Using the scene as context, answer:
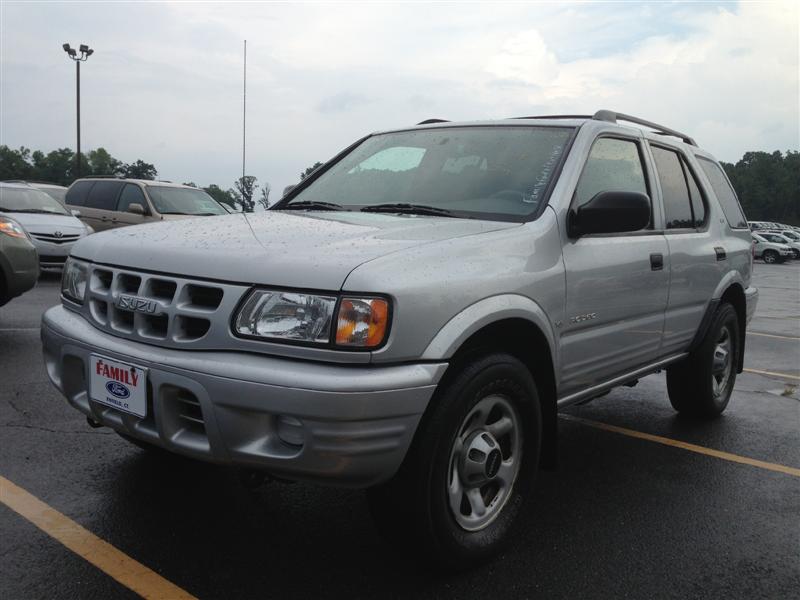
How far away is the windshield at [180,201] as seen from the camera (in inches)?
508

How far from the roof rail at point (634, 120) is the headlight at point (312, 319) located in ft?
6.90

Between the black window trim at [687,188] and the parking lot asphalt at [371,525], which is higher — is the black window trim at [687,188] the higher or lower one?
the higher one

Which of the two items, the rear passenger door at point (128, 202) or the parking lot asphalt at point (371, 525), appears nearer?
the parking lot asphalt at point (371, 525)

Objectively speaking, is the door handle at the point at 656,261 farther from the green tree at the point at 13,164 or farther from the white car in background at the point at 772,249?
Result: the green tree at the point at 13,164

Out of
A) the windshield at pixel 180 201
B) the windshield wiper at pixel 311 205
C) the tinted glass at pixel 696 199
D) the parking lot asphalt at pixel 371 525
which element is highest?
the tinted glass at pixel 696 199

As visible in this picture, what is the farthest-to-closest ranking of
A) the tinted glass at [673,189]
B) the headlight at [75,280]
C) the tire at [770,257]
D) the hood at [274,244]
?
the tire at [770,257] → the tinted glass at [673,189] → the headlight at [75,280] → the hood at [274,244]

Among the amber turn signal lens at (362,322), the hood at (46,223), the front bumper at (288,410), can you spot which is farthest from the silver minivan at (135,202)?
the amber turn signal lens at (362,322)

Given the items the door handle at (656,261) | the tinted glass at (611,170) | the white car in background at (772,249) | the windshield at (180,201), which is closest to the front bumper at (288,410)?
the tinted glass at (611,170)

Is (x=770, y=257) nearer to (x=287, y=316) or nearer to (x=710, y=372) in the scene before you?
(x=710, y=372)

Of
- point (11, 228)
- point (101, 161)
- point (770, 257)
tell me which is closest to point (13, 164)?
point (101, 161)

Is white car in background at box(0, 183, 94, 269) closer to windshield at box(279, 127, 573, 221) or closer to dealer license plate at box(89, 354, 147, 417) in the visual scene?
windshield at box(279, 127, 573, 221)

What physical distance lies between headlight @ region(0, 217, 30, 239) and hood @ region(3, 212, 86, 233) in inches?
182

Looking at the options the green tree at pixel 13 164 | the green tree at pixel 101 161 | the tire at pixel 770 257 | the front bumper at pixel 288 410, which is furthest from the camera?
the green tree at pixel 101 161

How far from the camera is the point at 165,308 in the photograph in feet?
8.07
